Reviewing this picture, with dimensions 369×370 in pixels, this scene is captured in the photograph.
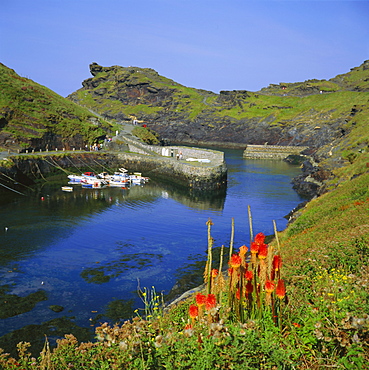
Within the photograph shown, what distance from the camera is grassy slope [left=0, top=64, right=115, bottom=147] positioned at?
65.0 metres

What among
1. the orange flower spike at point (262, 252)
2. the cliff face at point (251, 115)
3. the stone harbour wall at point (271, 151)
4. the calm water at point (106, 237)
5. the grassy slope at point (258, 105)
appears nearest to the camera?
the orange flower spike at point (262, 252)

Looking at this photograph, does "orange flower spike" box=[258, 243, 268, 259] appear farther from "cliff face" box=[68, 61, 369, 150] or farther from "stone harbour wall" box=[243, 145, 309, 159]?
"cliff face" box=[68, 61, 369, 150]

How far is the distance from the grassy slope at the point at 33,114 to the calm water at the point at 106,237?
53.9 feet

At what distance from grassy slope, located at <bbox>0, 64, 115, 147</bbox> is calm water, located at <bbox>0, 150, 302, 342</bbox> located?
1644 centimetres

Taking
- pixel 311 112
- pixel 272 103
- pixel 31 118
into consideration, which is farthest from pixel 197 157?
pixel 272 103

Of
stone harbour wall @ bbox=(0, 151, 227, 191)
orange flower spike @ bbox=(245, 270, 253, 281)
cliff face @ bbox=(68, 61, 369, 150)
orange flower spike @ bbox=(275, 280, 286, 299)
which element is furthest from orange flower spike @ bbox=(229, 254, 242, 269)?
cliff face @ bbox=(68, 61, 369, 150)

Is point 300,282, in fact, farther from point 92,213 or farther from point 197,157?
point 197,157

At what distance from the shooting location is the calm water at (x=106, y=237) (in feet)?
Answer: 68.4

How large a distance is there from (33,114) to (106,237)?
4779 cm

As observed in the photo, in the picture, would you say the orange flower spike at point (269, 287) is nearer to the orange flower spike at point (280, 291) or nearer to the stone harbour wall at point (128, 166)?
the orange flower spike at point (280, 291)

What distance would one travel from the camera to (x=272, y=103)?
17450 centimetres

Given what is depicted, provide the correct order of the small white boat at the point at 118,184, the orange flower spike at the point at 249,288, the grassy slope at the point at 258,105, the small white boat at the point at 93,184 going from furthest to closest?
the grassy slope at the point at 258,105 → the small white boat at the point at 118,184 → the small white boat at the point at 93,184 → the orange flower spike at the point at 249,288

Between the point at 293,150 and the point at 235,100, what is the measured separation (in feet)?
234

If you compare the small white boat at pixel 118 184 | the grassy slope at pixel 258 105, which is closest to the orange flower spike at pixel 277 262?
the small white boat at pixel 118 184
